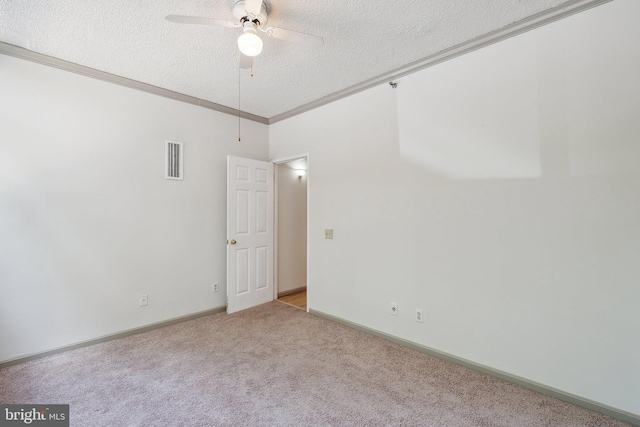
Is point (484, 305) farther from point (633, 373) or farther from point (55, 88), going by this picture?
point (55, 88)

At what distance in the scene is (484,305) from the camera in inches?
90.9

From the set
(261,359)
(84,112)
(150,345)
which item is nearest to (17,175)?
(84,112)

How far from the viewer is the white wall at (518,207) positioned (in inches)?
71.1

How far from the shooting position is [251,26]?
1.93 meters

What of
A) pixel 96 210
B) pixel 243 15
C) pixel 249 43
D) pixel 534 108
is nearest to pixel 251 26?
pixel 243 15

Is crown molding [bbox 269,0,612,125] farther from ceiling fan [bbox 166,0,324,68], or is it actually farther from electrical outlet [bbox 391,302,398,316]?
electrical outlet [bbox 391,302,398,316]

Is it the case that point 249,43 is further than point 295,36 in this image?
No

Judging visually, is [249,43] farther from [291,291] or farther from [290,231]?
[291,291]

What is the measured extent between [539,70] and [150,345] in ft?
13.2

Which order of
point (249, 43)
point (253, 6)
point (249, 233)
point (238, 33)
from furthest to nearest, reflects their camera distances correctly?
point (249, 233) → point (238, 33) → point (249, 43) → point (253, 6)

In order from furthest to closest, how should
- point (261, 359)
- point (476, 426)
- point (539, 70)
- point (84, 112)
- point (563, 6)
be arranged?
point (84, 112), point (261, 359), point (539, 70), point (563, 6), point (476, 426)

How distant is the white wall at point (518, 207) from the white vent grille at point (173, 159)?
79.6 inches

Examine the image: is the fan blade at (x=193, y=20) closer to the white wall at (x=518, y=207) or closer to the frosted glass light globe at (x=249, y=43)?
the frosted glass light globe at (x=249, y=43)

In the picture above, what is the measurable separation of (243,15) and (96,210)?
2278 millimetres
